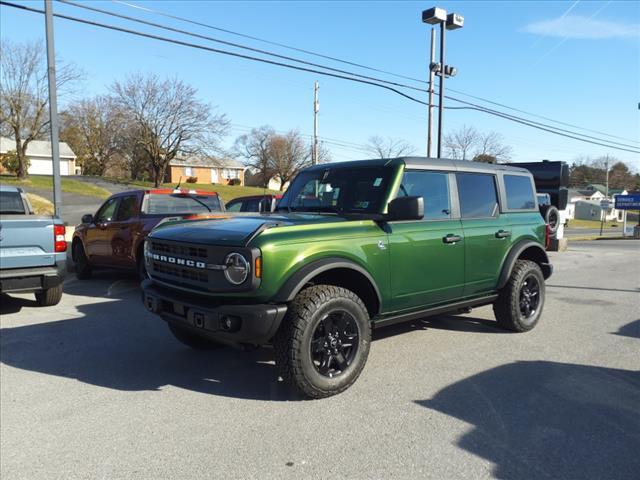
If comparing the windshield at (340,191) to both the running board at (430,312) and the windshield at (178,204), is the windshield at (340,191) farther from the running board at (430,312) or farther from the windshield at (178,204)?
the windshield at (178,204)

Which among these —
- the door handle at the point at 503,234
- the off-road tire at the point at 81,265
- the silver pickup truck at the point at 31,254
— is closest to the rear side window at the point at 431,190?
the door handle at the point at 503,234

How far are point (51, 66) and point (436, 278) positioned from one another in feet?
31.9

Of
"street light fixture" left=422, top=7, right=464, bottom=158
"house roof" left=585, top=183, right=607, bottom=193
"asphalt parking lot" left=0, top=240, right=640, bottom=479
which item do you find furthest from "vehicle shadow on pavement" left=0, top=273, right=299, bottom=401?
"house roof" left=585, top=183, right=607, bottom=193

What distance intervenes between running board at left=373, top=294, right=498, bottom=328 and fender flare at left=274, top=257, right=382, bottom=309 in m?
0.62

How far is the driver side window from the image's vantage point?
362 inches

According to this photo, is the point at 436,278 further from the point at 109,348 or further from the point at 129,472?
the point at 109,348

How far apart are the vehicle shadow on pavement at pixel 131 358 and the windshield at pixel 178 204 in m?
2.19

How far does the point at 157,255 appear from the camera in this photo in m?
4.48

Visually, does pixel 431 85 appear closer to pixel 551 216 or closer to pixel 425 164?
pixel 551 216

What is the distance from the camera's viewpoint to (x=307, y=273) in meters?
3.81

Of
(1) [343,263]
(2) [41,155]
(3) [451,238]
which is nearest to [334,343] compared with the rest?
(1) [343,263]

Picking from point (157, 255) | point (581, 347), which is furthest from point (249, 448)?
point (581, 347)

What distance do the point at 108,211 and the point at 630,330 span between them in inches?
345

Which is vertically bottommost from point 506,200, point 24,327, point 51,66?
point 24,327
